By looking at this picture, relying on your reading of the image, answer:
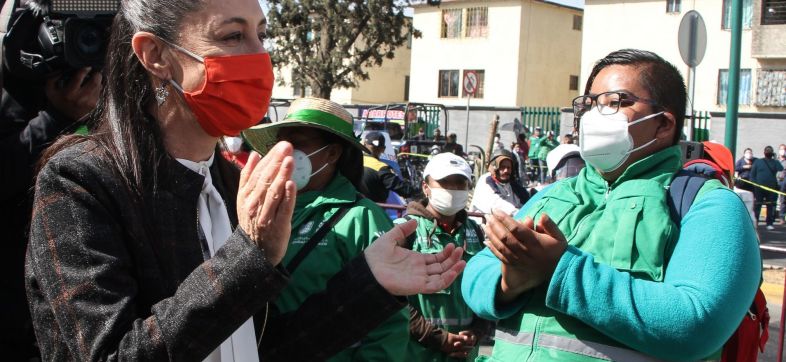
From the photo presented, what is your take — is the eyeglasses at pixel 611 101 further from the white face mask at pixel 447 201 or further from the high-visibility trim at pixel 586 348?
the white face mask at pixel 447 201

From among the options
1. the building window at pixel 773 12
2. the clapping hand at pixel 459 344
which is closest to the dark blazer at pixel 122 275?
the clapping hand at pixel 459 344

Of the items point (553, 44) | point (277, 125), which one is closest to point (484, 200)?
point (277, 125)

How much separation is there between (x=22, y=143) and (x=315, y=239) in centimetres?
122

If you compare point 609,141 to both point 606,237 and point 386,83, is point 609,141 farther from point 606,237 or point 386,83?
point 386,83

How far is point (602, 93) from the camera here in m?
2.69

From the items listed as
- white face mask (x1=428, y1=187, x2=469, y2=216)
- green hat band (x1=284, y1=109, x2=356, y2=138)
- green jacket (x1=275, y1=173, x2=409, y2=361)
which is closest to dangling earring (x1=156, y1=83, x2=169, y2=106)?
green jacket (x1=275, y1=173, x2=409, y2=361)

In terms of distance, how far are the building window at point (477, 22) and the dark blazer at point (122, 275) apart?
1639 inches

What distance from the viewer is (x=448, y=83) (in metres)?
44.1

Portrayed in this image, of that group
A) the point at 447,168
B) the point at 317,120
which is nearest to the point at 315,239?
the point at 317,120

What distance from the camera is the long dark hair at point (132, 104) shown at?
5.69 ft

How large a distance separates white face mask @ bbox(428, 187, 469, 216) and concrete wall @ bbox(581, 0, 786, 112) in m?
29.2

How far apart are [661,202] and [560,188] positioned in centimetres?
42

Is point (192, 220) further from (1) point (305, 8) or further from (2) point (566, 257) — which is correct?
(1) point (305, 8)

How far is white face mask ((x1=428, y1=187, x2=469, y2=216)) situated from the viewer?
17.5 ft
